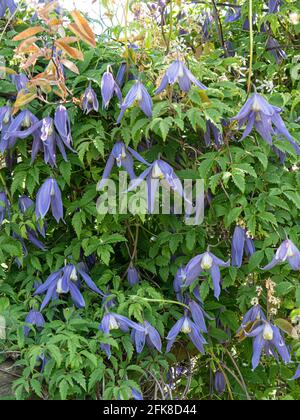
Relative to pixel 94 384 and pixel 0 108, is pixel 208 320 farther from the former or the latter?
pixel 0 108

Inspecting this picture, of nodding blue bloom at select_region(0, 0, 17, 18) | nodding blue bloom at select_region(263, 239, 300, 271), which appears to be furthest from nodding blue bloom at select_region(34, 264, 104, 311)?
nodding blue bloom at select_region(0, 0, 17, 18)

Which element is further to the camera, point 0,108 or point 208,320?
point 208,320

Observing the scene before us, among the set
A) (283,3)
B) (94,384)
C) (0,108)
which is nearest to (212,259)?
(94,384)

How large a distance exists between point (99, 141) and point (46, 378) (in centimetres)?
64

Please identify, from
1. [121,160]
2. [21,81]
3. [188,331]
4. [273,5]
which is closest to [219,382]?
[188,331]

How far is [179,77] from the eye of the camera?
5.89 ft

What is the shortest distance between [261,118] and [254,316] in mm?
551

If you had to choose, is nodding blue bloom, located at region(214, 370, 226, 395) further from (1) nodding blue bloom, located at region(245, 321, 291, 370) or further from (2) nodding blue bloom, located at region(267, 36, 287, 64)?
(2) nodding blue bloom, located at region(267, 36, 287, 64)

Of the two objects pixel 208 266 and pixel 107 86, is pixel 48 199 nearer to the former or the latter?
pixel 107 86

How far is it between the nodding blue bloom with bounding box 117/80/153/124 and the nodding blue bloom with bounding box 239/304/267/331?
0.61 meters

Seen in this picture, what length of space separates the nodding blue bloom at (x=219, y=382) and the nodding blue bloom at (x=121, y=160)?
74 centimetres

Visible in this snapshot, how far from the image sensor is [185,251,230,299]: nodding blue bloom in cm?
185

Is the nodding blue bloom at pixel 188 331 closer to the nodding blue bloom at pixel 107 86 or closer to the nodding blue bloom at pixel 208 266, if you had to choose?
the nodding blue bloom at pixel 208 266

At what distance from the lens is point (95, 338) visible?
1841 millimetres
